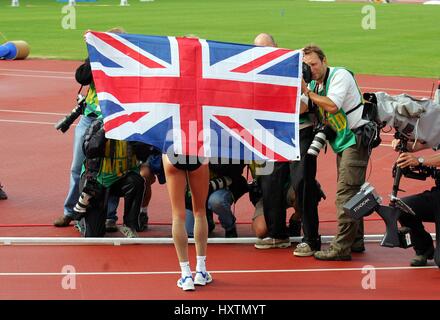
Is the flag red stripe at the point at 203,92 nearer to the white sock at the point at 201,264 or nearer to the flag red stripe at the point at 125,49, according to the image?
the flag red stripe at the point at 125,49

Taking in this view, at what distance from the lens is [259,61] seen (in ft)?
31.3

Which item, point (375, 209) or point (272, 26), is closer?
point (375, 209)

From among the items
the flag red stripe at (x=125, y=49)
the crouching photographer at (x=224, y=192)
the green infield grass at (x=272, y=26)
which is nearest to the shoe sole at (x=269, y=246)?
the crouching photographer at (x=224, y=192)

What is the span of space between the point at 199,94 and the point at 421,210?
2.51 meters

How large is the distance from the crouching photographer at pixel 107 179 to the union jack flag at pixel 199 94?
5.08ft

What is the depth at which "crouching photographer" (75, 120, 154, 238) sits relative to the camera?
11.0 meters

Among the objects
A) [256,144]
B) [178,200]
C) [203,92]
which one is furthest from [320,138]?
[178,200]

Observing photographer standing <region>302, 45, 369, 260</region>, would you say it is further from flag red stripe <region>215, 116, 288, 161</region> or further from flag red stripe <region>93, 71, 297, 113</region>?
flag red stripe <region>215, 116, 288, 161</region>

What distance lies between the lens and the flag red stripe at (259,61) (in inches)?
373

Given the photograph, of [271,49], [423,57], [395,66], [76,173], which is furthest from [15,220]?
[423,57]

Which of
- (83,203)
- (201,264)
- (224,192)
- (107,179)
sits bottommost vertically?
(201,264)

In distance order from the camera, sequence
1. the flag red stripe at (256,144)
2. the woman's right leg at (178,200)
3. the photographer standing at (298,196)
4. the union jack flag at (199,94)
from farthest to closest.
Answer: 1. the photographer standing at (298,196)
2. the flag red stripe at (256,144)
3. the union jack flag at (199,94)
4. the woman's right leg at (178,200)

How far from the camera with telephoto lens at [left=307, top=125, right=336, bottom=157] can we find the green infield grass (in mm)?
16284

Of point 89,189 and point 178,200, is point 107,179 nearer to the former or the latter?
point 89,189
